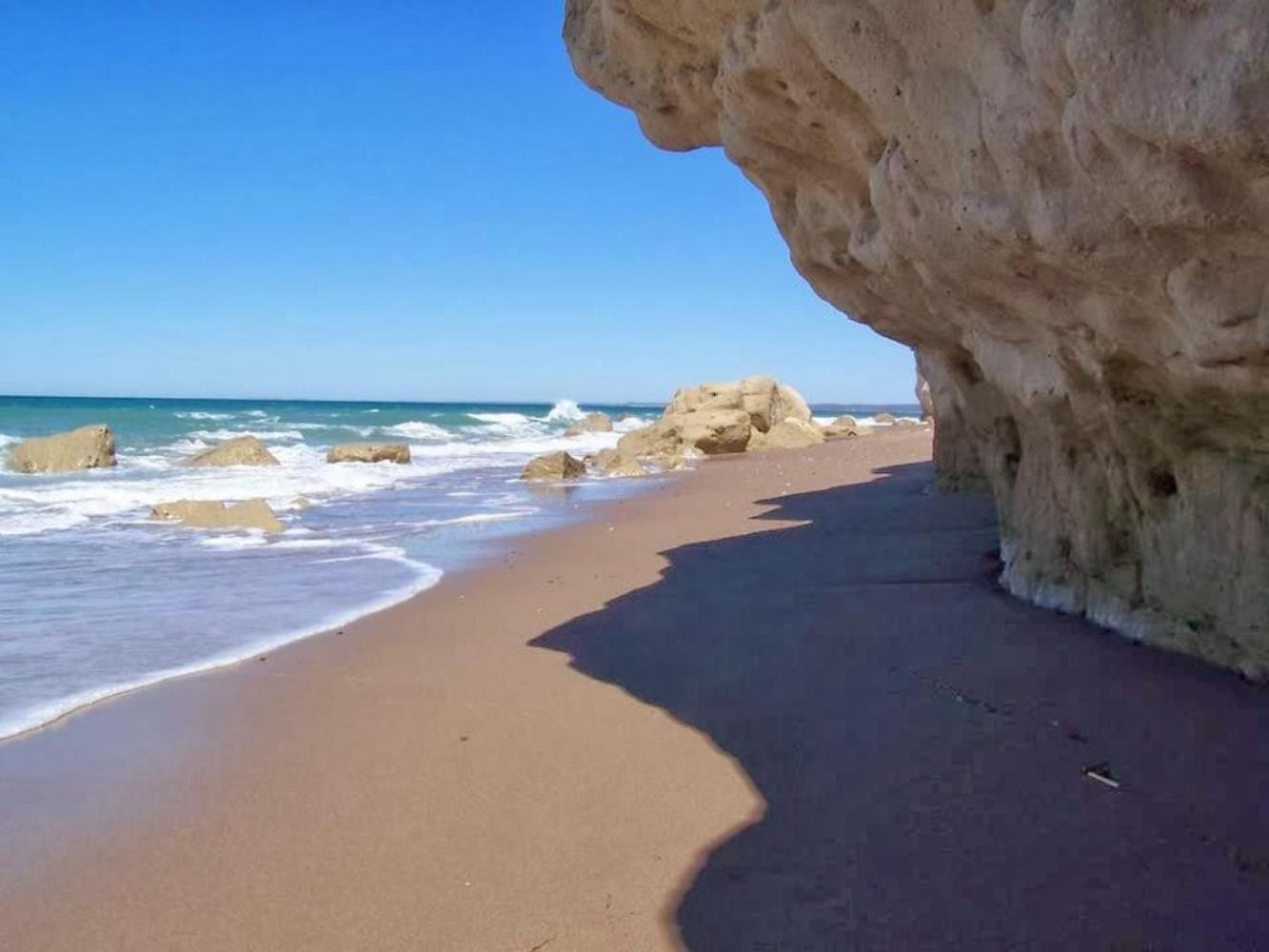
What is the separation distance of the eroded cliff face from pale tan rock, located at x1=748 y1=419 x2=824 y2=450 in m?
19.5

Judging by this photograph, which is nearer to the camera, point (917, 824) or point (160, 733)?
point (917, 824)

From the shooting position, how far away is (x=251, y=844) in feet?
10.4

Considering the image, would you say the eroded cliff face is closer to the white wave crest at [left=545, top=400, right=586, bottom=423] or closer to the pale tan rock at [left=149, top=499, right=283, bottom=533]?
the pale tan rock at [left=149, top=499, right=283, bottom=533]

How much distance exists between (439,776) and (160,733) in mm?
1413

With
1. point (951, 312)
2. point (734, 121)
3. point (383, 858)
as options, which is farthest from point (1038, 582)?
point (383, 858)

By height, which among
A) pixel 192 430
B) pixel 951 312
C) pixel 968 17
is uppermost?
pixel 968 17

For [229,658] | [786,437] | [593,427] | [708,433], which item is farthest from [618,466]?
[593,427]

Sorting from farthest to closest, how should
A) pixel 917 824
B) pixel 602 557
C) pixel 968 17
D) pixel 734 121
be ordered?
pixel 602 557
pixel 734 121
pixel 968 17
pixel 917 824

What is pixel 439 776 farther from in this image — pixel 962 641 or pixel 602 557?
pixel 602 557

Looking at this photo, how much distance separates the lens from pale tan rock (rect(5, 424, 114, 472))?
2222 cm

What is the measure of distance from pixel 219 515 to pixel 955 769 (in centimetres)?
1012

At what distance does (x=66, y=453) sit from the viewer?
74.0 feet

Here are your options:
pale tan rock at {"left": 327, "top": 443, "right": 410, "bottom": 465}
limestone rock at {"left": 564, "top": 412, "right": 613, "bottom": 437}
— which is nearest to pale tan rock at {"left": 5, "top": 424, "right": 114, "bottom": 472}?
pale tan rock at {"left": 327, "top": 443, "right": 410, "bottom": 465}

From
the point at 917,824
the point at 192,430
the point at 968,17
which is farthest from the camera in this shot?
the point at 192,430
